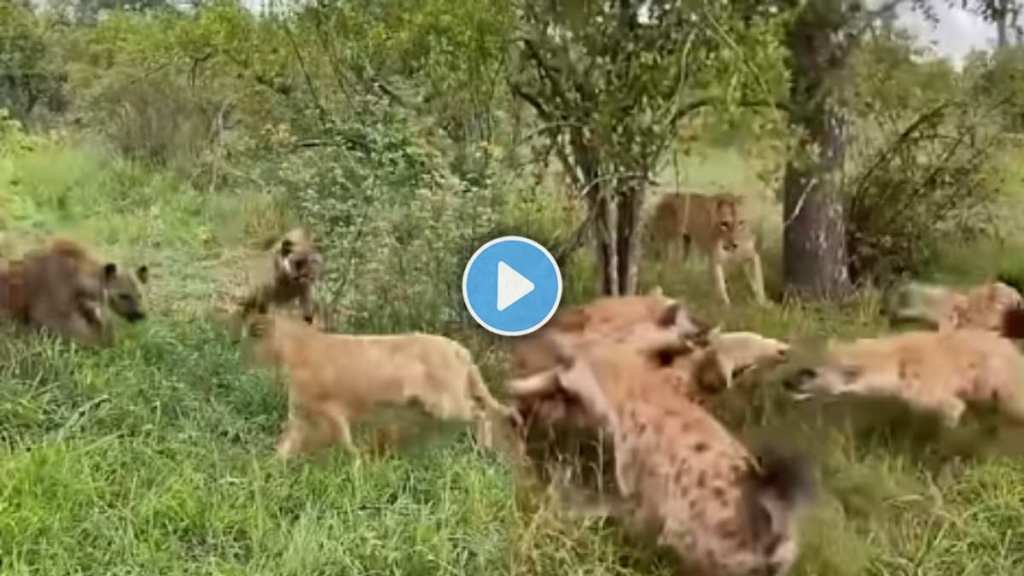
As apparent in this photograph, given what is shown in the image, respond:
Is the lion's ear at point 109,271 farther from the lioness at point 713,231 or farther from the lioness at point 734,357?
the lioness at point 734,357

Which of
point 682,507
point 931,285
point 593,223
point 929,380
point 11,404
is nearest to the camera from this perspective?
point 682,507

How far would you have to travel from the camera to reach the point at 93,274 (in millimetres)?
4570

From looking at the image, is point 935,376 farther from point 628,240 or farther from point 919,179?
point 919,179

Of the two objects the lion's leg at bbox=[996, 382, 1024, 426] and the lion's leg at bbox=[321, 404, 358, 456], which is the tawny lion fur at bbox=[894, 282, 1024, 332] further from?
the lion's leg at bbox=[321, 404, 358, 456]

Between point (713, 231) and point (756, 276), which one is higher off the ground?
point (713, 231)

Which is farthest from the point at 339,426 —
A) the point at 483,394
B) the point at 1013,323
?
the point at 1013,323

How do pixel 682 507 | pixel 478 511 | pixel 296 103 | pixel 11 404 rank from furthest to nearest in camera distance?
pixel 296 103, pixel 11 404, pixel 478 511, pixel 682 507

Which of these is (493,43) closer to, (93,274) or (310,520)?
(93,274)

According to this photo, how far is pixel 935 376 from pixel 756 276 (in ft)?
6.21

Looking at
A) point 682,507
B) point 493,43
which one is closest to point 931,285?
point 493,43

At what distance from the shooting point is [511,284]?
371cm

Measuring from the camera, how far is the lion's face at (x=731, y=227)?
5.42m

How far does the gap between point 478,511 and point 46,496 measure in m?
1.06

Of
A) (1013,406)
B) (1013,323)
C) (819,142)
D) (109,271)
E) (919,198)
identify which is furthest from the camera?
(919,198)
